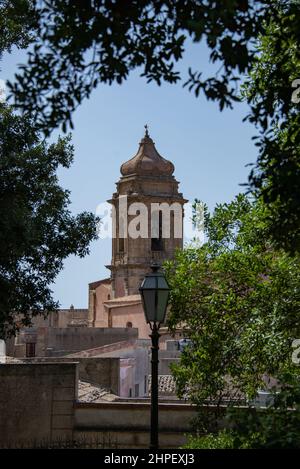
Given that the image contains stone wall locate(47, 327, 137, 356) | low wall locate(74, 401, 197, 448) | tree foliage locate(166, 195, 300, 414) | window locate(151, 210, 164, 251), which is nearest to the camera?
tree foliage locate(166, 195, 300, 414)

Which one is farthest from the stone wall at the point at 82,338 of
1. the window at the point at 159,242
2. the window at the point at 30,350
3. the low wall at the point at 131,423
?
the low wall at the point at 131,423

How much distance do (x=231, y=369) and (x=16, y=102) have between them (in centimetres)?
685

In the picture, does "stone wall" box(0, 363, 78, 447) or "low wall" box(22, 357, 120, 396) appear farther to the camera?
"low wall" box(22, 357, 120, 396)

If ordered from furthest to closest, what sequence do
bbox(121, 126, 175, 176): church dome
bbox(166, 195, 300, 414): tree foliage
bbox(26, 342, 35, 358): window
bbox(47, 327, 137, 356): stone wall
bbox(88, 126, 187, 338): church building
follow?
1. bbox(121, 126, 175, 176): church dome
2. bbox(88, 126, 187, 338): church building
3. bbox(47, 327, 137, 356): stone wall
4. bbox(26, 342, 35, 358): window
5. bbox(166, 195, 300, 414): tree foliage

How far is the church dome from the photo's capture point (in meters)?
55.2

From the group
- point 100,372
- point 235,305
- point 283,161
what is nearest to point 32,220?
point 235,305

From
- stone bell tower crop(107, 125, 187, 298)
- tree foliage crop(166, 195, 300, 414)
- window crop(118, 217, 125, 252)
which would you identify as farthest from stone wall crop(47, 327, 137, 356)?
tree foliage crop(166, 195, 300, 414)

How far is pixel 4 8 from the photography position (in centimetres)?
1125

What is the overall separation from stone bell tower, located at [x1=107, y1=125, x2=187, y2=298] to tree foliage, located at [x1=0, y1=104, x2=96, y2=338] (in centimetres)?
4064

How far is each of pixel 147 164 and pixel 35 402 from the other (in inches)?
1705

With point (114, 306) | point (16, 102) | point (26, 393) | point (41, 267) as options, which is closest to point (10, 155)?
point (41, 267)

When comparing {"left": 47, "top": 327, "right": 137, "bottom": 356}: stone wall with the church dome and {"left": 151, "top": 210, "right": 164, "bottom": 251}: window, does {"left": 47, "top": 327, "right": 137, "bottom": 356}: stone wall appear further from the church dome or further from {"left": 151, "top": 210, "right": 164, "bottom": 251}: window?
the church dome

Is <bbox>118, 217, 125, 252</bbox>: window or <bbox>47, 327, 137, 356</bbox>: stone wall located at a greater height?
<bbox>118, 217, 125, 252</bbox>: window
